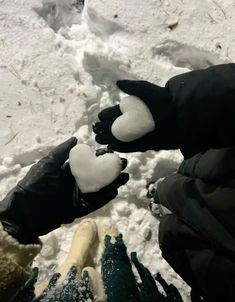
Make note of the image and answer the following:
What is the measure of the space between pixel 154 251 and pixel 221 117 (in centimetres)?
71

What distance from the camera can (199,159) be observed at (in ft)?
3.35

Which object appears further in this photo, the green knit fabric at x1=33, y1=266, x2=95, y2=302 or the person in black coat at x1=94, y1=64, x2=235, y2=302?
the green knit fabric at x1=33, y1=266, x2=95, y2=302

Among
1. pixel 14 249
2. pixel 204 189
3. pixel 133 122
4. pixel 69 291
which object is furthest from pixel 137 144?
pixel 69 291

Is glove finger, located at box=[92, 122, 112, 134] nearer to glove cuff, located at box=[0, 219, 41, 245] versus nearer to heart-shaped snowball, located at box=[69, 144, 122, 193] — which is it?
heart-shaped snowball, located at box=[69, 144, 122, 193]

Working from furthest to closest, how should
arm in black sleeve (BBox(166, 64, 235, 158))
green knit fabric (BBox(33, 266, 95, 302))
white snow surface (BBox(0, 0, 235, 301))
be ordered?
white snow surface (BBox(0, 0, 235, 301)) < green knit fabric (BBox(33, 266, 95, 302)) < arm in black sleeve (BBox(166, 64, 235, 158))

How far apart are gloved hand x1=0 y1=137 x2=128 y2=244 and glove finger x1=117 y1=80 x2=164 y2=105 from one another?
172 millimetres

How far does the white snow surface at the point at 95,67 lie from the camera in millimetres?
1411

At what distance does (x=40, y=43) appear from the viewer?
1.58m

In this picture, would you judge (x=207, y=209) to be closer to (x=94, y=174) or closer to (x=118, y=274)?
(x=94, y=174)

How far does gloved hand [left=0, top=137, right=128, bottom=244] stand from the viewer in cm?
90

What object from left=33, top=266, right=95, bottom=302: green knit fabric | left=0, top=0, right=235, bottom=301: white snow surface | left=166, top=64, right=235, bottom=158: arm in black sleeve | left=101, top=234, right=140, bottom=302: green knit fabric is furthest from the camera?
left=0, top=0, right=235, bottom=301: white snow surface

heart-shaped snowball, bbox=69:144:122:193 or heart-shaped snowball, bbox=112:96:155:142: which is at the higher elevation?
heart-shaped snowball, bbox=112:96:155:142

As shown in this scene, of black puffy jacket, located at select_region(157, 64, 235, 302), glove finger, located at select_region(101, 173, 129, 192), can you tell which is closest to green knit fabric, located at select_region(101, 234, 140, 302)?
black puffy jacket, located at select_region(157, 64, 235, 302)

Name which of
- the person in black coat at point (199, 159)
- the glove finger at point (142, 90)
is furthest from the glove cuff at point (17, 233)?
the glove finger at point (142, 90)
